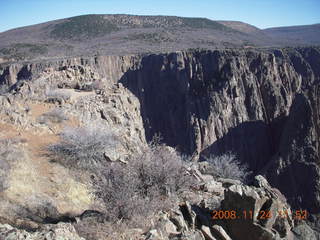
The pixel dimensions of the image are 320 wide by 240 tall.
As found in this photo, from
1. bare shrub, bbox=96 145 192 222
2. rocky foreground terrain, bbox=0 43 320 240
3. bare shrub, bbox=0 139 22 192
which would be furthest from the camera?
bare shrub, bbox=0 139 22 192

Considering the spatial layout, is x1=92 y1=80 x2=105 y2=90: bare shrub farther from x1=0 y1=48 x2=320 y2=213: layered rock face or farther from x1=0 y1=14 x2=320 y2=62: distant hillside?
x1=0 y1=14 x2=320 y2=62: distant hillside

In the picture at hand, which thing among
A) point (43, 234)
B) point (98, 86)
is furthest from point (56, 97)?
point (43, 234)

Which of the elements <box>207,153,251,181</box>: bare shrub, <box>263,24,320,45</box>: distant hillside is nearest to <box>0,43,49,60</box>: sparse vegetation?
<box>207,153,251,181</box>: bare shrub

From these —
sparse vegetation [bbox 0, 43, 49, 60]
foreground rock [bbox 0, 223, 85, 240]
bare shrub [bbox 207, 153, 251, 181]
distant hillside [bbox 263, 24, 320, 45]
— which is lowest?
bare shrub [bbox 207, 153, 251, 181]

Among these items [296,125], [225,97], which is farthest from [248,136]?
[296,125]

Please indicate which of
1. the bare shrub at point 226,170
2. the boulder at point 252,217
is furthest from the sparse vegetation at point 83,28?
the boulder at point 252,217

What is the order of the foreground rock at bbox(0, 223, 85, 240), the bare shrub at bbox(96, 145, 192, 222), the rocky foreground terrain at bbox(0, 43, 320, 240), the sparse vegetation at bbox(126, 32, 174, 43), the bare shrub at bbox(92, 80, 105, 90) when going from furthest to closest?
the sparse vegetation at bbox(126, 32, 174, 43) < the bare shrub at bbox(92, 80, 105, 90) < the rocky foreground terrain at bbox(0, 43, 320, 240) < the bare shrub at bbox(96, 145, 192, 222) < the foreground rock at bbox(0, 223, 85, 240)

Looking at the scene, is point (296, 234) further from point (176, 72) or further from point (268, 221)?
point (176, 72)

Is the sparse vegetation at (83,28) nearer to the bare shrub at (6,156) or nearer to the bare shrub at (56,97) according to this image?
the bare shrub at (56,97)
